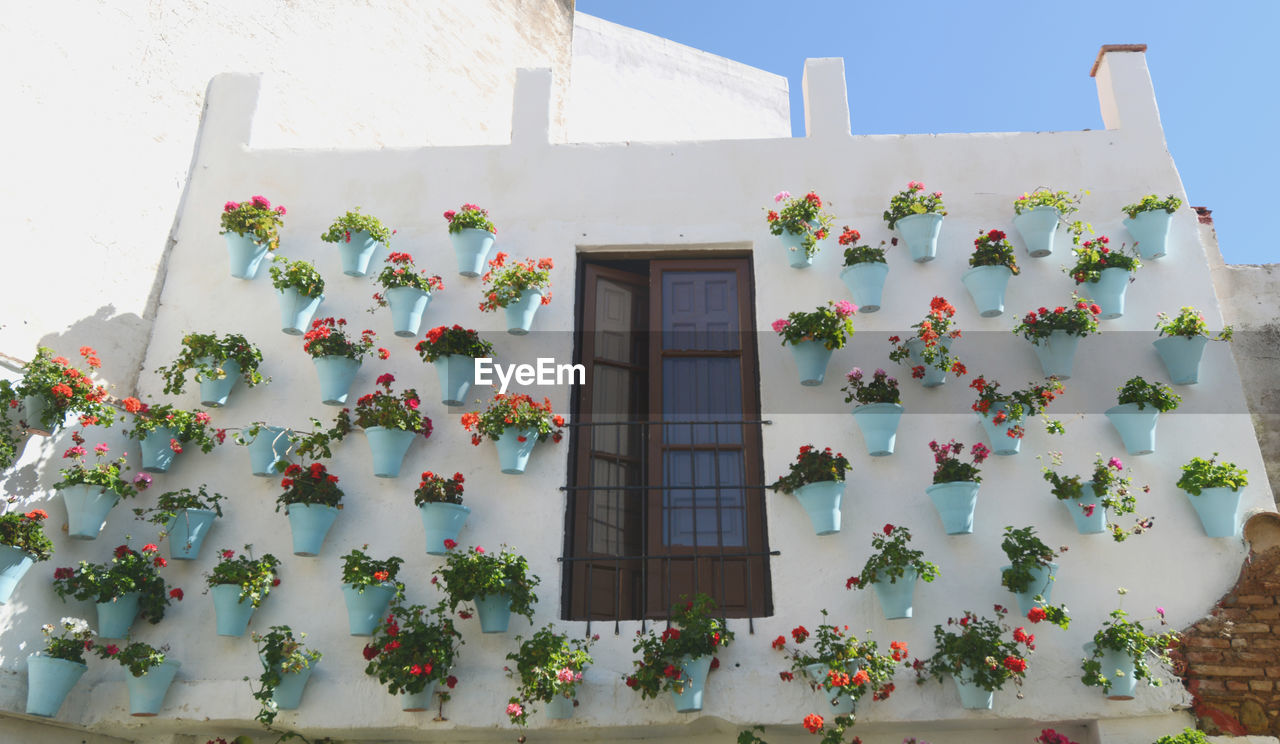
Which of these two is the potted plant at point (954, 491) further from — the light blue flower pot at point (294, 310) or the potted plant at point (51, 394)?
the potted plant at point (51, 394)

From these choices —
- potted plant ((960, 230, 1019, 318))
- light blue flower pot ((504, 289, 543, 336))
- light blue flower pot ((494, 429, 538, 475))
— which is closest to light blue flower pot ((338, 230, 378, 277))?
light blue flower pot ((504, 289, 543, 336))

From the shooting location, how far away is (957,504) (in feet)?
17.3

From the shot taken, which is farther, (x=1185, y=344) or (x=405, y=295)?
(x=405, y=295)

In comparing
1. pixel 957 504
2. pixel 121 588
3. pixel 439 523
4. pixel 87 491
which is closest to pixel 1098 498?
pixel 957 504

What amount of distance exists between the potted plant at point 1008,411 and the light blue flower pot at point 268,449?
372cm

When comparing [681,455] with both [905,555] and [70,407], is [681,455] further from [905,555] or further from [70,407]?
[70,407]

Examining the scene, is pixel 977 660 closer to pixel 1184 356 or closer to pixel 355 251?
pixel 1184 356

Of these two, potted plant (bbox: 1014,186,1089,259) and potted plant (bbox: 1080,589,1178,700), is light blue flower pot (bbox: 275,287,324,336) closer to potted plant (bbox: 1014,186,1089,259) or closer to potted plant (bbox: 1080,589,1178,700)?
potted plant (bbox: 1014,186,1089,259)

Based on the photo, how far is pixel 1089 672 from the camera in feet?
16.0

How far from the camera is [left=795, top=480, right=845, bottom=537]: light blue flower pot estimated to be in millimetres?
5266

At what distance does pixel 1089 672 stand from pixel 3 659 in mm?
5042

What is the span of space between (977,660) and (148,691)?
155 inches

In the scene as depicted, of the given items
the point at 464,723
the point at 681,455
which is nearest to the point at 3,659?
the point at 464,723

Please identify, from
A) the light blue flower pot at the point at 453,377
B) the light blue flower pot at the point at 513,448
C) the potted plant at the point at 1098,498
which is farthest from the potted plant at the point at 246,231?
the potted plant at the point at 1098,498
